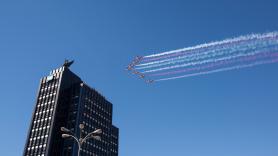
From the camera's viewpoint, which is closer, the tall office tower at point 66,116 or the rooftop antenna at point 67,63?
the tall office tower at point 66,116

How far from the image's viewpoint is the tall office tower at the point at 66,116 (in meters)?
115

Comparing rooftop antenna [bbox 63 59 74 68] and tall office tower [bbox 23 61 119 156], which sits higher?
rooftop antenna [bbox 63 59 74 68]

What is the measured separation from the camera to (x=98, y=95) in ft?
455

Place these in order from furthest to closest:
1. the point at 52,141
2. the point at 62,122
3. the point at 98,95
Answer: the point at 98,95, the point at 62,122, the point at 52,141

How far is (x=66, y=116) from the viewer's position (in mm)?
123562

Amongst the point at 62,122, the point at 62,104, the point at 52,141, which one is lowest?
the point at 52,141

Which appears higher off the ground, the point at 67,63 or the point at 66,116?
the point at 67,63

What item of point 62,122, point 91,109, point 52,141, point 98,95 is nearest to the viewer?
point 52,141

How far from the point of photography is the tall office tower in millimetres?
114750

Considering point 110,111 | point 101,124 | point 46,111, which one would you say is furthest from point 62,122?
point 110,111

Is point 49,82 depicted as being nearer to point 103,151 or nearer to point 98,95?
point 98,95

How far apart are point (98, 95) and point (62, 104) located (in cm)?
1900

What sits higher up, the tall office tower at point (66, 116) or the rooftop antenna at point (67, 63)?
the rooftop antenna at point (67, 63)

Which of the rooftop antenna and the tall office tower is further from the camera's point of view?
the rooftop antenna
